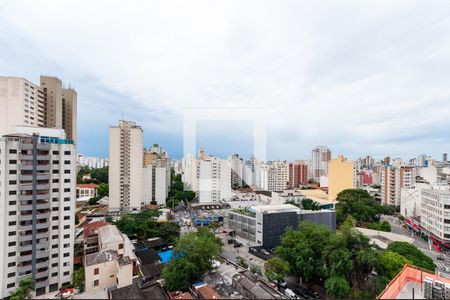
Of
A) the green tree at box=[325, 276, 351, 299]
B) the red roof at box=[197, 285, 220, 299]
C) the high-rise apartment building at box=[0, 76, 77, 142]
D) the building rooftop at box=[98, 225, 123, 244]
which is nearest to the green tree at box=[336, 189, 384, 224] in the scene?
the green tree at box=[325, 276, 351, 299]

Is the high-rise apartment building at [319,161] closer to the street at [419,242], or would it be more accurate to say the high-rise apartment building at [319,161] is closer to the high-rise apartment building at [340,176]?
the high-rise apartment building at [340,176]

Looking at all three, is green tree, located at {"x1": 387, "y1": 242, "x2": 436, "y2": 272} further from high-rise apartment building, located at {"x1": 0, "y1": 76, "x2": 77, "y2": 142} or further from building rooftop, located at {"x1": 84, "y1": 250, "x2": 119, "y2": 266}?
high-rise apartment building, located at {"x1": 0, "y1": 76, "x2": 77, "y2": 142}

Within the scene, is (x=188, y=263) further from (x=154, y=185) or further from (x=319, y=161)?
(x=319, y=161)

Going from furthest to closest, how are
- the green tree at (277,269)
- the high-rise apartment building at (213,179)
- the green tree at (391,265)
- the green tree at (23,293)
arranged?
the high-rise apartment building at (213,179)
the green tree at (277,269)
the green tree at (391,265)
the green tree at (23,293)

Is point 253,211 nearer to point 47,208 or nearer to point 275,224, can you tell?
point 275,224

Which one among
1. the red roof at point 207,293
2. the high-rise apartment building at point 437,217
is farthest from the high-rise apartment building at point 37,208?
the high-rise apartment building at point 437,217

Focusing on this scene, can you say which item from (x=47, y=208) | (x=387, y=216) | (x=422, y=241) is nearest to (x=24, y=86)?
(x=47, y=208)

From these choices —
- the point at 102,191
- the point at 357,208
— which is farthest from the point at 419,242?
the point at 102,191
